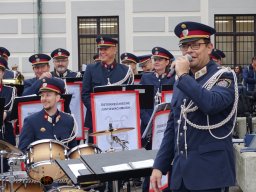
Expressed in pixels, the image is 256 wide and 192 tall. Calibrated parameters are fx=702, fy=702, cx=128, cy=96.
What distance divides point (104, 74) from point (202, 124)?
5.04 metres

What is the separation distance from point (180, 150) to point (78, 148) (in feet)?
8.24

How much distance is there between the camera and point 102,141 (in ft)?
29.8

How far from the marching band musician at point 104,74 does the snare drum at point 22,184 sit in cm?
229

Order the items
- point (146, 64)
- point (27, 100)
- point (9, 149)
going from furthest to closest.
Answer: point (146, 64), point (27, 100), point (9, 149)

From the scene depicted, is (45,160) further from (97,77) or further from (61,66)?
(61,66)

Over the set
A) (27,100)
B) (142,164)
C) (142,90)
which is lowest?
(142,164)

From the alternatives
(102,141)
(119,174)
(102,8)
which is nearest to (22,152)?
(102,141)

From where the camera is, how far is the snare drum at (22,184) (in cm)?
768

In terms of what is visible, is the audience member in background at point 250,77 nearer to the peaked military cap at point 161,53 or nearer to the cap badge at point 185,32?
the peaked military cap at point 161,53

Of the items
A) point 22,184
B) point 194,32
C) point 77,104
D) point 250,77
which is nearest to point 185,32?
point 194,32

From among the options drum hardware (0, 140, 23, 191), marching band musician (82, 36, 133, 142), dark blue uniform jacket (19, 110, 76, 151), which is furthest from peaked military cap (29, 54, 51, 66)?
drum hardware (0, 140, 23, 191)

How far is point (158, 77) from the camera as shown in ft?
32.0

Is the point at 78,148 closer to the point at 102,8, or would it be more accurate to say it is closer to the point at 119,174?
the point at 119,174

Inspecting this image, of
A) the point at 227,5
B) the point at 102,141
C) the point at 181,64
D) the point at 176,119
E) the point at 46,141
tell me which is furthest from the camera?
the point at 227,5
